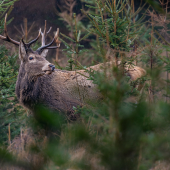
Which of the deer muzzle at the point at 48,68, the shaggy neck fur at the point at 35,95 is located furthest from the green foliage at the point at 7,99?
the deer muzzle at the point at 48,68

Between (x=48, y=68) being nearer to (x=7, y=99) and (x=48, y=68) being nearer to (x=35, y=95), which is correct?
(x=35, y=95)

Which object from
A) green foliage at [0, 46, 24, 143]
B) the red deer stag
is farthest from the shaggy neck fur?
green foliage at [0, 46, 24, 143]

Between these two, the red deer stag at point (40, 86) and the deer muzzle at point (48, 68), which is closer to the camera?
the deer muzzle at point (48, 68)

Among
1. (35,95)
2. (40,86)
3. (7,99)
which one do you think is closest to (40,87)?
(40,86)

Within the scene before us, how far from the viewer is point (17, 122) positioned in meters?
5.10

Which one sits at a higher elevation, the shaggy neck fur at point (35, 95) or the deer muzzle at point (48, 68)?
the deer muzzle at point (48, 68)

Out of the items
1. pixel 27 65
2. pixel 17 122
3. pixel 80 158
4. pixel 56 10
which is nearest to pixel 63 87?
pixel 27 65

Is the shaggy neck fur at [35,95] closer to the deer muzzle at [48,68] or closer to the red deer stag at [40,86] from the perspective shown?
the red deer stag at [40,86]

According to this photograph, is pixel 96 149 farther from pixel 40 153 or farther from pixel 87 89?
pixel 87 89

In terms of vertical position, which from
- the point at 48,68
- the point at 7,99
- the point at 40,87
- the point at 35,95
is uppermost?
the point at 48,68

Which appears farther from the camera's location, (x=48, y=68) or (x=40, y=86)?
(x=40, y=86)

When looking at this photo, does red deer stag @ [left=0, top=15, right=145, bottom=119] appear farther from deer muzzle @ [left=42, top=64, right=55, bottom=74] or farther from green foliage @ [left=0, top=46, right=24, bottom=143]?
green foliage @ [left=0, top=46, right=24, bottom=143]

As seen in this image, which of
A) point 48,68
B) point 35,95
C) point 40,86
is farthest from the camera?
point 40,86

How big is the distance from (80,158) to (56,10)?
11.2 m
